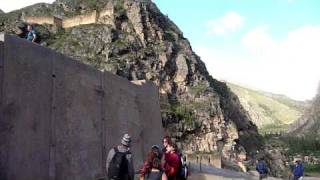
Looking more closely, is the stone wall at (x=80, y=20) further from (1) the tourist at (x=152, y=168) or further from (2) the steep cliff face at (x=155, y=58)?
(1) the tourist at (x=152, y=168)

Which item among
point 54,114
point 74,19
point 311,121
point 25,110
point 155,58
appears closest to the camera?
point 25,110

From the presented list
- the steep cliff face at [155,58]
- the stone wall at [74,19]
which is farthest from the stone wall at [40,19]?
the steep cliff face at [155,58]

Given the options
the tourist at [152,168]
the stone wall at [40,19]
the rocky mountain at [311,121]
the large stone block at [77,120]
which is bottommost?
the tourist at [152,168]

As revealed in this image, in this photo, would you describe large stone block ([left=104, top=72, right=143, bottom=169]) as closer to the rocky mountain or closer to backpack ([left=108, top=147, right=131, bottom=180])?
backpack ([left=108, top=147, right=131, bottom=180])

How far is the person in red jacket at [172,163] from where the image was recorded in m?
8.71

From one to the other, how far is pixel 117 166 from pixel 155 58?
55021 mm

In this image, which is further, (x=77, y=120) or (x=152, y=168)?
(x=77, y=120)

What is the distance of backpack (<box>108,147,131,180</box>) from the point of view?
7.88 meters

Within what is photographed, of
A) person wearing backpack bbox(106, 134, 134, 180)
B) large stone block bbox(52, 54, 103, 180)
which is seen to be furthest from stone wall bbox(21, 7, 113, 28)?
person wearing backpack bbox(106, 134, 134, 180)

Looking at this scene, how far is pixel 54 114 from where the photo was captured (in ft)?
35.7

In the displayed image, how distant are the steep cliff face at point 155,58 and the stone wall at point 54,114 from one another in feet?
135

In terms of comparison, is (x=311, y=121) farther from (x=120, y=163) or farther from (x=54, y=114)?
(x=120, y=163)

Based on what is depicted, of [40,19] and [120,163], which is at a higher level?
[40,19]

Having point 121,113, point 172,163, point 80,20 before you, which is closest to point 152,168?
point 172,163
